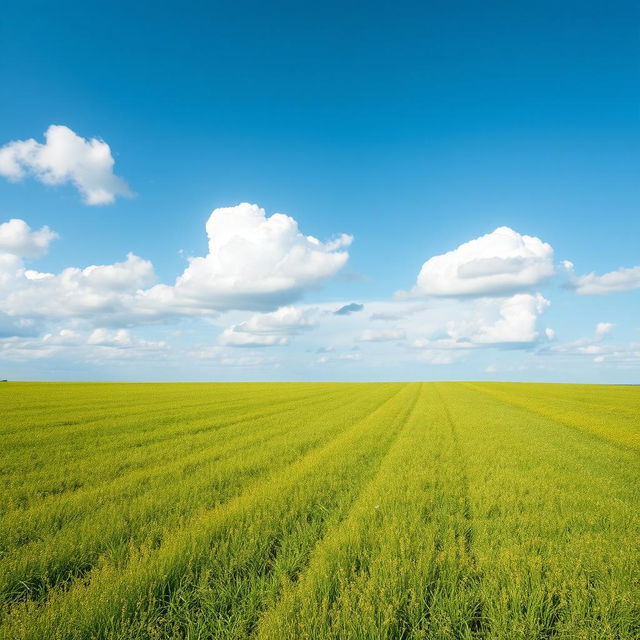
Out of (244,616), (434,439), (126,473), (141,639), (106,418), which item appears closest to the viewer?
(141,639)

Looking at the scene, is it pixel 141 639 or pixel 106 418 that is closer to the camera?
pixel 141 639

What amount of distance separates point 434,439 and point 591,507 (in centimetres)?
819

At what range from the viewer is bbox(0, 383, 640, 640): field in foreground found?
4191mm

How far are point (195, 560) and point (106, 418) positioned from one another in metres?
18.4

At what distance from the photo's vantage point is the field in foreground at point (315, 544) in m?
4.19

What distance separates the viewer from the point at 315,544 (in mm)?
5957

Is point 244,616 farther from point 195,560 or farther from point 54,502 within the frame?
point 54,502

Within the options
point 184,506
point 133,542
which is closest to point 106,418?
point 184,506

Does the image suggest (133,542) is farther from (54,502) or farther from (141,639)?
(54,502)

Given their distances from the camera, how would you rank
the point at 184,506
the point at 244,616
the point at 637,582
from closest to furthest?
the point at 244,616 → the point at 637,582 → the point at 184,506

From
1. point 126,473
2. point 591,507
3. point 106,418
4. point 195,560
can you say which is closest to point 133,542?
point 195,560

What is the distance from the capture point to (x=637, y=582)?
503 cm

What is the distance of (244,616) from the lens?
4.25 m

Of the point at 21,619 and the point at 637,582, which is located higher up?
the point at 21,619
